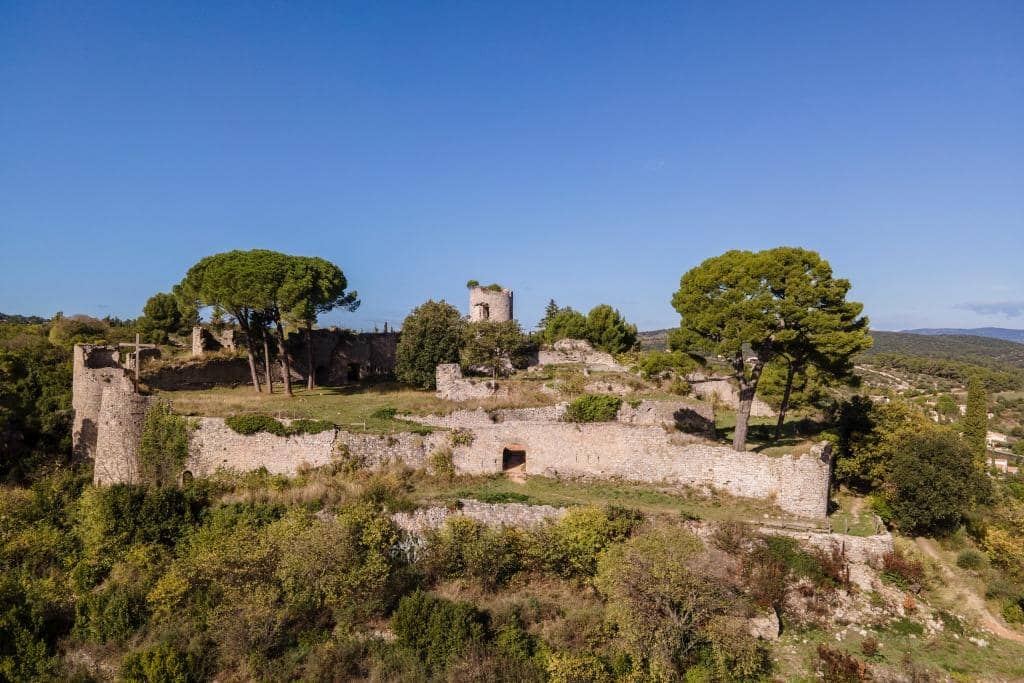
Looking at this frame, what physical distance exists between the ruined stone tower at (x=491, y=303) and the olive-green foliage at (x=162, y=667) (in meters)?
27.1

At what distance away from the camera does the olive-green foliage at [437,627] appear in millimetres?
12617

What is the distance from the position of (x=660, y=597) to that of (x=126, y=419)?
16198 millimetres

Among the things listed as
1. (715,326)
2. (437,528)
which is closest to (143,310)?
(437,528)

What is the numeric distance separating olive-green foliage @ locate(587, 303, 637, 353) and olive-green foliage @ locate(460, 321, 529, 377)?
31.2ft

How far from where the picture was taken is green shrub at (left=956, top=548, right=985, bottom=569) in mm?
15367

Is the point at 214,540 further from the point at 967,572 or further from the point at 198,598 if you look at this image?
the point at 967,572

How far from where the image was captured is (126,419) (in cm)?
1789

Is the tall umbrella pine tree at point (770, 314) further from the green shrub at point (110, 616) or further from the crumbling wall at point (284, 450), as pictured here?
the green shrub at point (110, 616)

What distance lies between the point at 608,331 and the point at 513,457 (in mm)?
19937

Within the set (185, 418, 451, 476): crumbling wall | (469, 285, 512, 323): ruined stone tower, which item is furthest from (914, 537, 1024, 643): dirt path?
(469, 285, 512, 323): ruined stone tower

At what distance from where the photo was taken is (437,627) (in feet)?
42.3

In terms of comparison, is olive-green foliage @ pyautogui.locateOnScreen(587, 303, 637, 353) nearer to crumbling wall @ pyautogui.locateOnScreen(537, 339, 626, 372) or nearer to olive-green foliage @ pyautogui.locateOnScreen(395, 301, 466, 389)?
crumbling wall @ pyautogui.locateOnScreen(537, 339, 626, 372)

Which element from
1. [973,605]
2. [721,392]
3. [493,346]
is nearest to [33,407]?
[493,346]

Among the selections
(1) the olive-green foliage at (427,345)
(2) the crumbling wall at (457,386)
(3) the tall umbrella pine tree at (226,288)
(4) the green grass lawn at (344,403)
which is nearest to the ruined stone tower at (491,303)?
(1) the olive-green foliage at (427,345)
